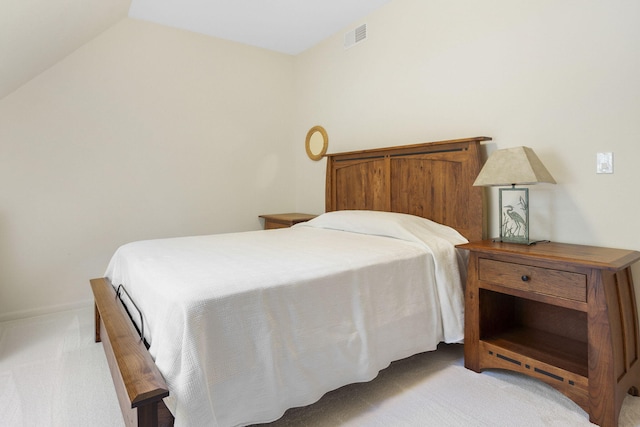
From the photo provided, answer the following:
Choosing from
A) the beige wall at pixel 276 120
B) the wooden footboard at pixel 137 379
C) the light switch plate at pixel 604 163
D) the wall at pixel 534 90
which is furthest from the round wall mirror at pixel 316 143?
the wooden footboard at pixel 137 379

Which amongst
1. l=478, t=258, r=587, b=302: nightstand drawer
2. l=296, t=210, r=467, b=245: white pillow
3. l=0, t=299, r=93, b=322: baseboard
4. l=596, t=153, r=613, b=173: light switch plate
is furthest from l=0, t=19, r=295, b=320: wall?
l=596, t=153, r=613, b=173: light switch plate

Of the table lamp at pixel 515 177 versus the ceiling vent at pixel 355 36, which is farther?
the ceiling vent at pixel 355 36

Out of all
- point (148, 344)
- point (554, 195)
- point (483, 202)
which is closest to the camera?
point (148, 344)

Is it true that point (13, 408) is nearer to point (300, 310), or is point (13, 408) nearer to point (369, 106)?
point (300, 310)

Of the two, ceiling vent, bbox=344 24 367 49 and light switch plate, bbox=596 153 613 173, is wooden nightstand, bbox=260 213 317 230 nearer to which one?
ceiling vent, bbox=344 24 367 49

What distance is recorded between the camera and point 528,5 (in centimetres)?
220

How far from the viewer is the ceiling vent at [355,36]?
11.1ft

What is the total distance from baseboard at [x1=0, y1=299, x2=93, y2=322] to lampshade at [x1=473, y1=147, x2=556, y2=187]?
3346 mm

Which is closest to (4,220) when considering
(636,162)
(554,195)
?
(554,195)

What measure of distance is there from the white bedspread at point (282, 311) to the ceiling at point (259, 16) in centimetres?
206

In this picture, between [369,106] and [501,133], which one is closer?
[501,133]

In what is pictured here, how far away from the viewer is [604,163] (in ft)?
6.32

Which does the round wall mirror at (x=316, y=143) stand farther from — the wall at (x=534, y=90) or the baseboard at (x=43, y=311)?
the baseboard at (x=43, y=311)

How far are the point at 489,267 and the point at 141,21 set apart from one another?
141 inches
